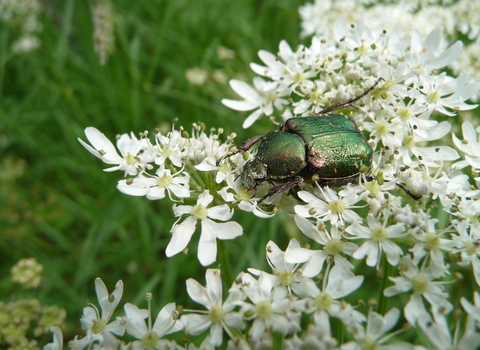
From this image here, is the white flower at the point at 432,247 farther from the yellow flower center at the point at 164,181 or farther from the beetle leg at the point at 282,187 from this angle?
the yellow flower center at the point at 164,181

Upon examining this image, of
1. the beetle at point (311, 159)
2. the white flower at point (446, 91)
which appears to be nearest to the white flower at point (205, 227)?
the beetle at point (311, 159)

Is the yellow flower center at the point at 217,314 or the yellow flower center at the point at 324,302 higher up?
the yellow flower center at the point at 324,302

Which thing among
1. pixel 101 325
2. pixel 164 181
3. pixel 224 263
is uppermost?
pixel 164 181

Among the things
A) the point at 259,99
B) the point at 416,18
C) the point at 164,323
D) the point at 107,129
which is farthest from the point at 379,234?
the point at 107,129

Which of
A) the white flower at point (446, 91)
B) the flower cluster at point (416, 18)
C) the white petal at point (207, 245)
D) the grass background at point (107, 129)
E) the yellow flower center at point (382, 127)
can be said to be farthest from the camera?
the flower cluster at point (416, 18)

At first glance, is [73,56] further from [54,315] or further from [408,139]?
[408,139]

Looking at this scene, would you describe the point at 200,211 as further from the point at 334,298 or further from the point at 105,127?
the point at 105,127

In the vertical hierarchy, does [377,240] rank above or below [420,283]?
above

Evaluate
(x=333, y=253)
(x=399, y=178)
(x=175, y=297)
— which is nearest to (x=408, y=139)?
(x=399, y=178)
